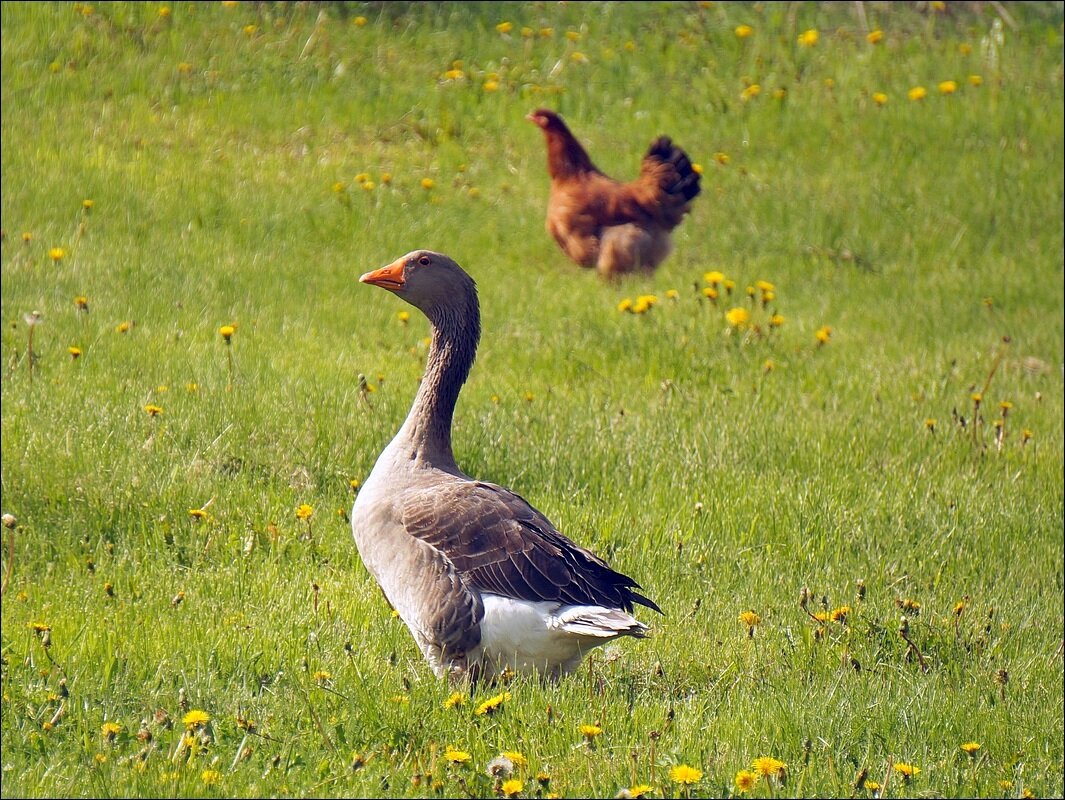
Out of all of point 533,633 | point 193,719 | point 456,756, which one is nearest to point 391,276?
point 533,633

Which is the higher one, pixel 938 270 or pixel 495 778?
pixel 938 270

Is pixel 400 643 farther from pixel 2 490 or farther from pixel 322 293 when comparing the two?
pixel 322 293

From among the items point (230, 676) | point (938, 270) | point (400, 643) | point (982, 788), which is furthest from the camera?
point (938, 270)

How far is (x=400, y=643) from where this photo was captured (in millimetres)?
5020

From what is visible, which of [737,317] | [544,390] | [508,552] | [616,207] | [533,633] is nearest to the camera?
[533,633]

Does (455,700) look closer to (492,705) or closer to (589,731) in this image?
(492,705)

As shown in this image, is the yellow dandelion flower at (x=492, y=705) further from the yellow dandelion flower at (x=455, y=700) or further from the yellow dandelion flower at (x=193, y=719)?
the yellow dandelion flower at (x=193, y=719)

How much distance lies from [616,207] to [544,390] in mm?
3527

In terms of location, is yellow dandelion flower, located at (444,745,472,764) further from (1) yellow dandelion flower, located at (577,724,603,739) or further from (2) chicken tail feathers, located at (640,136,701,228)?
(2) chicken tail feathers, located at (640,136,701,228)

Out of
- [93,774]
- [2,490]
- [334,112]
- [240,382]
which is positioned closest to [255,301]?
[240,382]

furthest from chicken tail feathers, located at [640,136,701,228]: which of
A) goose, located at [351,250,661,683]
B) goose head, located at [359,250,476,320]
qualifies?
goose, located at [351,250,661,683]

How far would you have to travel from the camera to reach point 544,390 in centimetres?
795

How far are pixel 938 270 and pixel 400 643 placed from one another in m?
8.14

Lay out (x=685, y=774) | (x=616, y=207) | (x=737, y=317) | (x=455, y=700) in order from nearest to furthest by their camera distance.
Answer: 1. (x=685, y=774)
2. (x=455, y=700)
3. (x=737, y=317)
4. (x=616, y=207)
